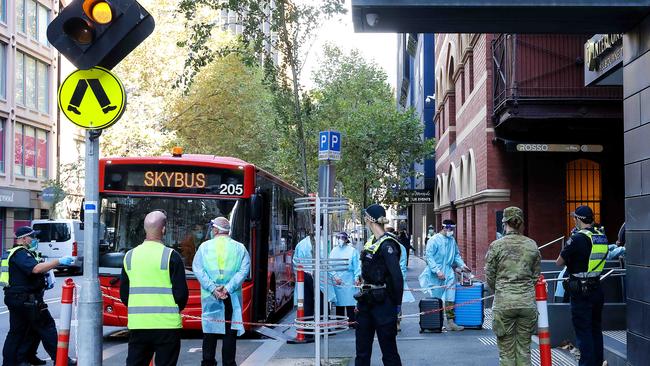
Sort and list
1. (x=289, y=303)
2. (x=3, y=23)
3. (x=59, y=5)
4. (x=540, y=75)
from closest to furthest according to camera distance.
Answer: (x=540, y=75) → (x=289, y=303) → (x=3, y=23) → (x=59, y=5)

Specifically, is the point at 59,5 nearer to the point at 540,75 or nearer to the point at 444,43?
the point at 444,43

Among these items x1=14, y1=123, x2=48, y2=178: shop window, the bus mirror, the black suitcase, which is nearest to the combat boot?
the black suitcase

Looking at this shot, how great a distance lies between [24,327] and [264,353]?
10.7 feet

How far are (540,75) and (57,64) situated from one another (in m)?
32.7

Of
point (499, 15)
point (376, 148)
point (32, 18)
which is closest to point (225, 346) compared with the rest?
point (499, 15)

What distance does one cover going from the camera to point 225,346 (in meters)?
8.72

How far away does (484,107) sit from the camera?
1920 cm

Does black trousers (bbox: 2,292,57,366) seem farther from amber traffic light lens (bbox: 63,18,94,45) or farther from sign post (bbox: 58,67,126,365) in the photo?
amber traffic light lens (bbox: 63,18,94,45)

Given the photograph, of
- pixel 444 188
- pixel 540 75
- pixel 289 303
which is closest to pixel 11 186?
pixel 444 188

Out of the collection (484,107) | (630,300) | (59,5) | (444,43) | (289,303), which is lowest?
(289,303)

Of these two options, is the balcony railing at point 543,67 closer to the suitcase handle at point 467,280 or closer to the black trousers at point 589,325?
the suitcase handle at point 467,280

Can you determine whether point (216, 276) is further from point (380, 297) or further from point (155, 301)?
point (155, 301)

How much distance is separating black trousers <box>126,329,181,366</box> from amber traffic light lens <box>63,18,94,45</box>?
2306 millimetres

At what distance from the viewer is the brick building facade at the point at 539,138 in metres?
16.0
